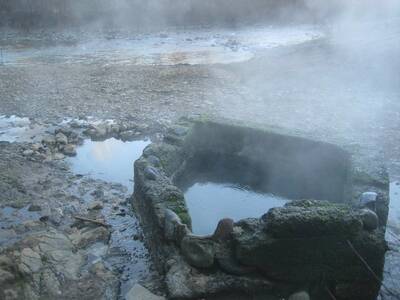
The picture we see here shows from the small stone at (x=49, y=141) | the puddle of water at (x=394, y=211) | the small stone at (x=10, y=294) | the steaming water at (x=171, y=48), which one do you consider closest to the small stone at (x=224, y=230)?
the small stone at (x=10, y=294)

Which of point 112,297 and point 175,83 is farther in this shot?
point 175,83

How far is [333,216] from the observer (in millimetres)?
3871

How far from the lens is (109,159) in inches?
281

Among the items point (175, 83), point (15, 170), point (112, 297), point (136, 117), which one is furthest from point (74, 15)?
point (112, 297)

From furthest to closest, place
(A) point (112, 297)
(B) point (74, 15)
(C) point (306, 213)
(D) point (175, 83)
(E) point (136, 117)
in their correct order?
1. (B) point (74, 15)
2. (D) point (175, 83)
3. (E) point (136, 117)
4. (A) point (112, 297)
5. (C) point (306, 213)

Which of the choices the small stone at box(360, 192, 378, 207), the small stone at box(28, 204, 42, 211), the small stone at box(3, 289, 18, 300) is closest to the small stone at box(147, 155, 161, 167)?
the small stone at box(28, 204, 42, 211)

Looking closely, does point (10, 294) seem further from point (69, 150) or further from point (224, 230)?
point (69, 150)

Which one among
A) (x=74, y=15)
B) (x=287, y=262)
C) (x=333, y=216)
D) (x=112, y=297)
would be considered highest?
(x=74, y=15)

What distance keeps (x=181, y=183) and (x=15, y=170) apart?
8.15 feet

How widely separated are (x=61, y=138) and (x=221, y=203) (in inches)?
131

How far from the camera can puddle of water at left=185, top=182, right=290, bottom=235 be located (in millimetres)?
5254

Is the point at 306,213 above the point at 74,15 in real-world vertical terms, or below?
below

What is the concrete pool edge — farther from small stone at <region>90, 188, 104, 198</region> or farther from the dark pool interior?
small stone at <region>90, 188, 104, 198</region>

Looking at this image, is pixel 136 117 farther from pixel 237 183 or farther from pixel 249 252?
pixel 249 252
